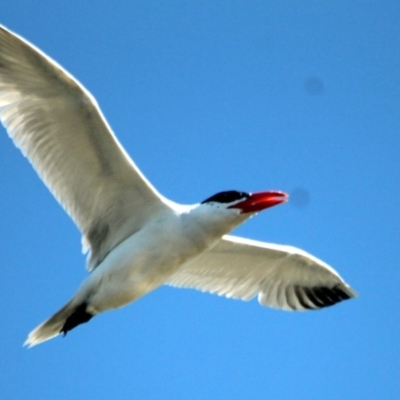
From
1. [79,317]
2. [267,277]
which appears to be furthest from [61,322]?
[267,277]

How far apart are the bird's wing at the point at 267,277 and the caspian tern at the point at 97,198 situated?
164 centimetres

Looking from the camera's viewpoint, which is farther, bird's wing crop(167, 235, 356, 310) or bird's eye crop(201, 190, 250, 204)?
bird's wing crop(167, 235, 356, 310)

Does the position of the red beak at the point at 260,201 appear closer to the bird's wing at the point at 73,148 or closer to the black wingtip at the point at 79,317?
the bird's wing at the point at 73,148

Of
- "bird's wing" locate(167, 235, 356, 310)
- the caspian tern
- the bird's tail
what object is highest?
the caspian tern

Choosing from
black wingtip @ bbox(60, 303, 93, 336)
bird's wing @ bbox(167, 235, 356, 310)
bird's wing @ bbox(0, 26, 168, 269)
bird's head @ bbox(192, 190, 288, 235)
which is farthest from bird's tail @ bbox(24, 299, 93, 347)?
bird's wing @ bbox(167, 235, 356, 310)

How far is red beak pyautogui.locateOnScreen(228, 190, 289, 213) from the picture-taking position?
11.2 m

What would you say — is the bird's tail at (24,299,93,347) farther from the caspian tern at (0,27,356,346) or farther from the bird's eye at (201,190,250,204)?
the bird's eye at (201,190,250,204)

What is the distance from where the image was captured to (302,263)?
1352cm

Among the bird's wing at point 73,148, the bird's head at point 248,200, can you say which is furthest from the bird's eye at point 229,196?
the bird's wing at point 73,148

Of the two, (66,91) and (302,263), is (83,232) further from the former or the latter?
(302,263)

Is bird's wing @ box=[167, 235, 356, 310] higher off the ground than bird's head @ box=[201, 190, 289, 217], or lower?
lower

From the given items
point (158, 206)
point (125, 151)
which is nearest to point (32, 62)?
point (125, 151)

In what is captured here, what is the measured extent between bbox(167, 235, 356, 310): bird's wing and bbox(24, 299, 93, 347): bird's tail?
2.11 metres

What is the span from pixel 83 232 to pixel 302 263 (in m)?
3.01
